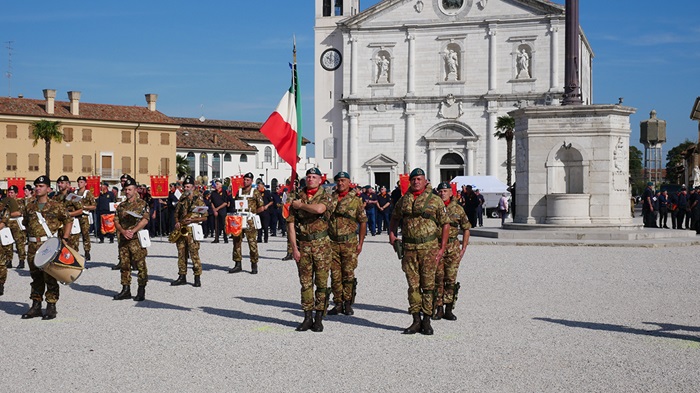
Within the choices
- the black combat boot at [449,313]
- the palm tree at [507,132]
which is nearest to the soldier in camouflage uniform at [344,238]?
the black combat boot at [449,313]

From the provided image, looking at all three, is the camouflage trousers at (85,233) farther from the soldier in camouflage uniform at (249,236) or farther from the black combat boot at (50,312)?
the black combat boot at (50,312)

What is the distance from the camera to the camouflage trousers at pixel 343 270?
1048 cm

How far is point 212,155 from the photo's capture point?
85.8 m

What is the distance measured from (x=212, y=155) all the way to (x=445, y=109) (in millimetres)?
29921

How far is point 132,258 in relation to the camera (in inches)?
477

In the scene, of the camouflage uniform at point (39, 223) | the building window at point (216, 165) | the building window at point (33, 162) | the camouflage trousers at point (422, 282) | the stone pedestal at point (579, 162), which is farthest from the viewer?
the building window at point (216, 165)

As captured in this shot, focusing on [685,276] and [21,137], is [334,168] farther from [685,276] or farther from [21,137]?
[685,276]

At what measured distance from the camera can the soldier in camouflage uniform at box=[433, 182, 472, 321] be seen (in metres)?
10.2

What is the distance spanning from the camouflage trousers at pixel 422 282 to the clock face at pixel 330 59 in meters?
57.6

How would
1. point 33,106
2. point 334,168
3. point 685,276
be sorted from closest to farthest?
point 685,276, point 334,168, point 33,106

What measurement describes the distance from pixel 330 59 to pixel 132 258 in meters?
55.0

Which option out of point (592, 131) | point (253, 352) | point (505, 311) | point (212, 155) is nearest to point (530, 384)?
point (253, 352)

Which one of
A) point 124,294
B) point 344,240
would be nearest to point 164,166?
point 124,294

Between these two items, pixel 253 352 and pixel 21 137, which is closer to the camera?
pixel 253 352
